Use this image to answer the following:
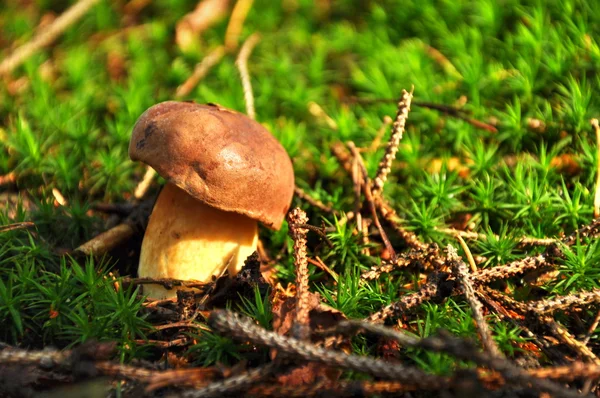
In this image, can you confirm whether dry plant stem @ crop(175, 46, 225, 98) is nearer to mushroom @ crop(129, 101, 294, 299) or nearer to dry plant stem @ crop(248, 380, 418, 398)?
mushroom @ crop(129, 101, 294, 299)

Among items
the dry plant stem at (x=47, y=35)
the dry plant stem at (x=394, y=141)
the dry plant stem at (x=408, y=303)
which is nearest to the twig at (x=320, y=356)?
the dry plant stem at (x=408, y=303)

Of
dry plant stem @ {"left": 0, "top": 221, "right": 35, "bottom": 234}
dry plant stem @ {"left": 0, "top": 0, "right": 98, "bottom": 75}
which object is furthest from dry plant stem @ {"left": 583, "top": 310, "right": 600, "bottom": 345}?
dry plant stem @ {"left": 0, "top": 0, "right": 98, "bottom": 75}

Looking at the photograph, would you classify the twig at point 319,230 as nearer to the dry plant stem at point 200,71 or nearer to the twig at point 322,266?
the twig at point 322,266

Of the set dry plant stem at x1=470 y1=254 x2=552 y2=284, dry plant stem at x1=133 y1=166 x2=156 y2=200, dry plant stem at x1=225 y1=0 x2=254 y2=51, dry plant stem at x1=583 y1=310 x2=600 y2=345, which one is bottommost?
dry plant stem at x1=583 y1=310 x2=600 y2=345

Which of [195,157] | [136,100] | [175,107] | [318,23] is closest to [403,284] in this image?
[195,157]

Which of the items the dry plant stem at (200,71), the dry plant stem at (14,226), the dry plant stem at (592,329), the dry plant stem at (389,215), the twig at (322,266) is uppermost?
the dry plant stem at (200,71)

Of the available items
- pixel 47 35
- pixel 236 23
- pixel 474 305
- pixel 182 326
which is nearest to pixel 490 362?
pixel 474 305

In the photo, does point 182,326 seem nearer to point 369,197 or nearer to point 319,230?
point 319,230
